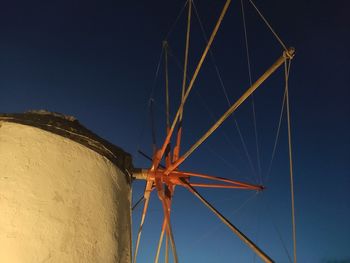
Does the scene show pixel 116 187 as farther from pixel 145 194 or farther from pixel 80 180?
pixel 145 194

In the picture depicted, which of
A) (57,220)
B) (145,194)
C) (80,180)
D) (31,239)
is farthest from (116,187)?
(145,194)

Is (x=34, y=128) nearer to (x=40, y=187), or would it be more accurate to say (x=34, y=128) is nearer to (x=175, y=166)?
(x=40, y=187)

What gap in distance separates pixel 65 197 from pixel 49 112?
0.92 meters

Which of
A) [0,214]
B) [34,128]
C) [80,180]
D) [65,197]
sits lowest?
[0,214]

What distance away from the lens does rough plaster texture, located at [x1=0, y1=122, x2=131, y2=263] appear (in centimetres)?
204

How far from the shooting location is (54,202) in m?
2.22

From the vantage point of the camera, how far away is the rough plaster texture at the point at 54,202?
6.68 ft

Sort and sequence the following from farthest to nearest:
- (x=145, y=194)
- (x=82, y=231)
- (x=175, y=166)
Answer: (x=145, y=194) < (x=175, y=166) < (x=82, y=231)

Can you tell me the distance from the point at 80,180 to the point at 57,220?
33cm

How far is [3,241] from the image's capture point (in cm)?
196

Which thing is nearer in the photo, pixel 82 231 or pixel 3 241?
pixel 3 241

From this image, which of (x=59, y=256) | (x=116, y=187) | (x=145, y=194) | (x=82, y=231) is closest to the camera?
(x=59, y=256)

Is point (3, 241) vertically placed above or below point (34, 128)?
below

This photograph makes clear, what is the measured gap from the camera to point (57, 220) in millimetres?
2178
